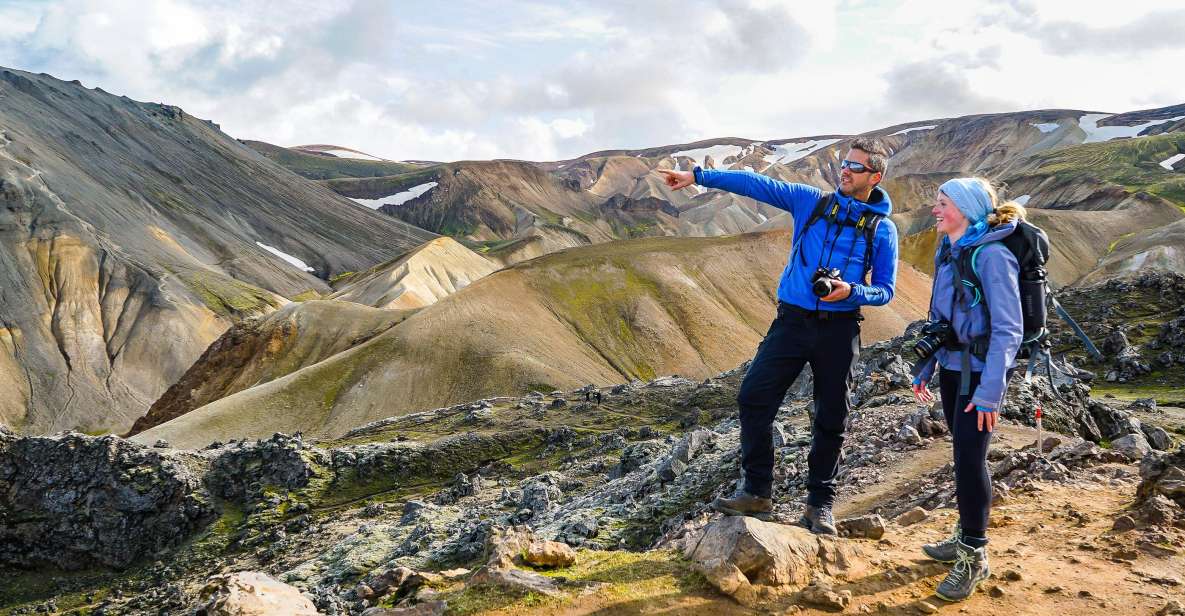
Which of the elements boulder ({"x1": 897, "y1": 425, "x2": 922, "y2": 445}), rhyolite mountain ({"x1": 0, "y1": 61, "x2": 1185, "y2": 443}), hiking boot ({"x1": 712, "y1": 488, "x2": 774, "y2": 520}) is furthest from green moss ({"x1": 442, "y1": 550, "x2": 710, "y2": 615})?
rhyolite mountain ({"x1": 0, "y1": 61, "x2": 1185, "y2": 443})

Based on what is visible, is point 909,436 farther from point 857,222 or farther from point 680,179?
point 680,179

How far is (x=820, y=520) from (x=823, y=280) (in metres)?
2.34

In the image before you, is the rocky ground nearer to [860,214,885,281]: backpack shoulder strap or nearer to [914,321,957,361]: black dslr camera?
[914,321,957,361]: black dslr camera

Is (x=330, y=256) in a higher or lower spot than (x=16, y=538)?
higher

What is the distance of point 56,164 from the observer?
123 m

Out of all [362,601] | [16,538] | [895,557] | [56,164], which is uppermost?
[56,164]

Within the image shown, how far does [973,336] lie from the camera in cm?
634

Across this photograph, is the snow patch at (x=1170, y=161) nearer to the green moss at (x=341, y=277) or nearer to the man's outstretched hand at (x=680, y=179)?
the green moss at (x=341, y=277)

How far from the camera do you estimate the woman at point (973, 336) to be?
6.11 metres

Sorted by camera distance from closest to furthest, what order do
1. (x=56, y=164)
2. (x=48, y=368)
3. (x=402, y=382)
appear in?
(x=402, y=382) → (x=48, y=368) → (x=56, y=164)

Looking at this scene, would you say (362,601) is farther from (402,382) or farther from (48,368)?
(48,368)

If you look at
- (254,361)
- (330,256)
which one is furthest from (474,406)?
(330,256)

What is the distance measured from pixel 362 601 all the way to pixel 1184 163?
197491mm

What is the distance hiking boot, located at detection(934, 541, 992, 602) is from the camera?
6.36 meters
